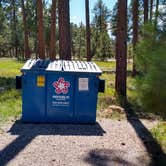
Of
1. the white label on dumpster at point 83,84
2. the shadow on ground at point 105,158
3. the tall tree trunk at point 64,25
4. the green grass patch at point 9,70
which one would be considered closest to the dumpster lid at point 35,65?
the white label on dumpster at point 83,84

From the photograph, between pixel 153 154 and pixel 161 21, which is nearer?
pixel 161 21

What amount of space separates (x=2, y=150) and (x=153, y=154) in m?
2.42

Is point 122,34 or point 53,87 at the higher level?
point 122,34

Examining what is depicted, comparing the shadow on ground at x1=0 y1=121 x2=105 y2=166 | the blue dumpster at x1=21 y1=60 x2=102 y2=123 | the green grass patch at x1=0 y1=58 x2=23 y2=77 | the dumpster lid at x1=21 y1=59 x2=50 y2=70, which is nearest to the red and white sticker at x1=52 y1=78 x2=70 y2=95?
the blue dumpster at x1=21 y1=60 x2=102 y2=123

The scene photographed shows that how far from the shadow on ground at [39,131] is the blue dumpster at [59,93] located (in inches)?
9.9

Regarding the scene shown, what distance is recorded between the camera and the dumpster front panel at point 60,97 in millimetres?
9312

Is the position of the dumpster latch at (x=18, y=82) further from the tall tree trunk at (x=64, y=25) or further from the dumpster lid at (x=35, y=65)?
the tall tree trunk at (x=64, y=25)

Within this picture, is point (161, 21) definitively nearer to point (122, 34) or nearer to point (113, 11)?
point (122, 34)

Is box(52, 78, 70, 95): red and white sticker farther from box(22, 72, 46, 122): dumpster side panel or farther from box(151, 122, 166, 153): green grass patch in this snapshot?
box(151, 122, 166, 153): green grass patch

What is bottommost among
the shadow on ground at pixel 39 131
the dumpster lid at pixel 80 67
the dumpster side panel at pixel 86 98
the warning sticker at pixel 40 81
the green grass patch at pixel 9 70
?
the green grass patch at pixel 9 70

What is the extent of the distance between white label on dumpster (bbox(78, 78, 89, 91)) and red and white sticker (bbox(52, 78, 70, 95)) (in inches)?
10.2

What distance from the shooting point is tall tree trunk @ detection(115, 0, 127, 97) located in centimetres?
1437

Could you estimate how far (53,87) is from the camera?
9.34 metres

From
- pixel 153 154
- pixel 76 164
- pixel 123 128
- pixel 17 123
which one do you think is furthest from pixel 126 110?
pixel 76 164
